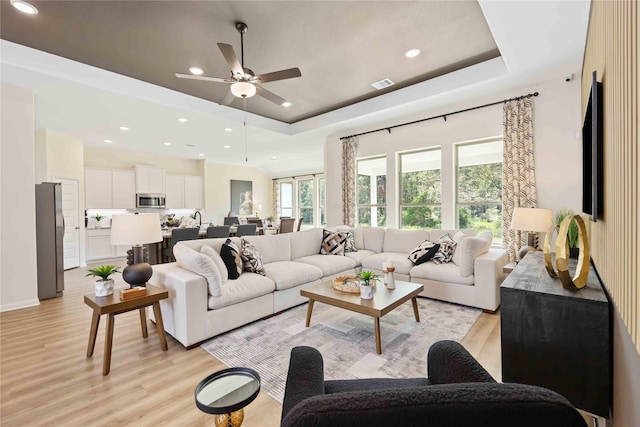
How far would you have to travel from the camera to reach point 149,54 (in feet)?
10.9

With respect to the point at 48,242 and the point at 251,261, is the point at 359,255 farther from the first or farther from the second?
the point at 48,242

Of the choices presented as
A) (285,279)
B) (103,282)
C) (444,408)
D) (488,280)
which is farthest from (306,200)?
(444,408)

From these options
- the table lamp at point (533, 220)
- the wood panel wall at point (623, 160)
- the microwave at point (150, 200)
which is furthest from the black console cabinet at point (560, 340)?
the microwave at point (150, 200)

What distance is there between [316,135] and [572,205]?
15.0 ft

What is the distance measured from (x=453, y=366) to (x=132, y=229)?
103 inches

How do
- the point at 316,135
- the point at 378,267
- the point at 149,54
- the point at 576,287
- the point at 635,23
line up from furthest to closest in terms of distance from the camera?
the point at 316,135, the point at 378,267, the point at 149,54, the point at 576,287, the point at 635,23

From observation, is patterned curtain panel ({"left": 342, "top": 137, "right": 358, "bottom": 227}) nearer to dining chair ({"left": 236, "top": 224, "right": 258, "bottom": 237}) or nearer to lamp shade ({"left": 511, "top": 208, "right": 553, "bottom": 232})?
dining chair ({"left": 236, "top": 224, "right": 258, "bottom": 237})

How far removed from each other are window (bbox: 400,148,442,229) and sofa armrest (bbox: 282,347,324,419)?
4.31 metres

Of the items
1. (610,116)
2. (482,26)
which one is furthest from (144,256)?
(482,26)

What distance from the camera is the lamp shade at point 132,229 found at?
2.42 metres

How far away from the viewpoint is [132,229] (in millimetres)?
2449

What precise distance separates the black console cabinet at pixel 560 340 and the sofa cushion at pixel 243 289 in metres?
2.20

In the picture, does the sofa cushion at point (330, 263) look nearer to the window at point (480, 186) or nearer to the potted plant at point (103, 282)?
the window at point (480, 186)

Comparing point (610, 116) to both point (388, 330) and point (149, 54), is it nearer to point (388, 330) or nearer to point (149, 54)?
point (388, 330)
